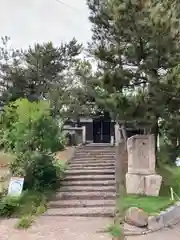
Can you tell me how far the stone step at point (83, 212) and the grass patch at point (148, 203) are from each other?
0.43 meters

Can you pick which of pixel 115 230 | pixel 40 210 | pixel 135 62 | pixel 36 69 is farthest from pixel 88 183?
pixel 36 69

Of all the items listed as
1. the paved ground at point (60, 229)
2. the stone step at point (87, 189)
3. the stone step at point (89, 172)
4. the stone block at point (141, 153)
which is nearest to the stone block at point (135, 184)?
the stone block at point (141, 153)

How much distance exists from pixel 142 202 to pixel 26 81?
53.1 ft

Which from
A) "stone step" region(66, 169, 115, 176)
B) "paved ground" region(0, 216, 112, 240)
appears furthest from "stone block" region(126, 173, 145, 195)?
"stone step" region(66, 169, 115, 176)

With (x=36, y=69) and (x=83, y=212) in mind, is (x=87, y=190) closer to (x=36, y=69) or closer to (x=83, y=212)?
(x=83, y=212)

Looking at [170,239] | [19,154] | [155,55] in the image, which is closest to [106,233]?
[170,239]

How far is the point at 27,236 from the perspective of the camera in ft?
24.6

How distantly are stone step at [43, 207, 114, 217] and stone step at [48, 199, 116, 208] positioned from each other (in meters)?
0.24

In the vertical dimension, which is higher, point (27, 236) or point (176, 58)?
point (176, 58)

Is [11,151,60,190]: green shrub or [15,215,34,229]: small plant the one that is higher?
[11,151,60,190]: green shrub

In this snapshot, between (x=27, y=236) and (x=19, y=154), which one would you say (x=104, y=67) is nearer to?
(x=19, y=154)

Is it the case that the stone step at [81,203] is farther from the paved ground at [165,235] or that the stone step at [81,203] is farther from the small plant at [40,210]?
the paved ground at [165,235]

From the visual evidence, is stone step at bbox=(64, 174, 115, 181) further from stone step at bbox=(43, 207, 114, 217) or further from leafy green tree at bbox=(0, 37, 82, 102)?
leafy green tree at bbox=(0, 37, 82, 102)

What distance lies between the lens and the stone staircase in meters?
9.39
